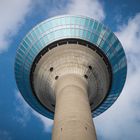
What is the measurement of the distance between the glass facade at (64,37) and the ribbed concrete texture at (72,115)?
7443 mm

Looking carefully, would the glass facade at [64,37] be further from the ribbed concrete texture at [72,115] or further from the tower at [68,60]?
the ribbed concrete texture at [72,115]

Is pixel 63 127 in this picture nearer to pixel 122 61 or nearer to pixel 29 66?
pixel 29 66

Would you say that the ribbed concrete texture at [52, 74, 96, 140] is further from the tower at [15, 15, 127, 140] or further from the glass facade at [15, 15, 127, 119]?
the glass facade at [15, 15, 127, 119]

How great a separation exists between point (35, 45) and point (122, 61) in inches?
425

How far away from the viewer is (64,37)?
27484 mm

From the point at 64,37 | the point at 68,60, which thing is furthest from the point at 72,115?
the point at 64,37

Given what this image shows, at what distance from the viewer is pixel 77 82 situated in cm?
2227

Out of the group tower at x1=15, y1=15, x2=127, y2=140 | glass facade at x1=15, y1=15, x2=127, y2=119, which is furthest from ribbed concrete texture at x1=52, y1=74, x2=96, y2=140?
glass facade at x1=15, y1=15, x2=127, y2=119

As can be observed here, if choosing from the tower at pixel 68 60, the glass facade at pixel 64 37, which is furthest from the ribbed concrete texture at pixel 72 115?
the glass facade at pixel 64 37

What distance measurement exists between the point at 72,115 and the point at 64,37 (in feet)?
39.8

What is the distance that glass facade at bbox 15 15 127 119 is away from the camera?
91.6ft

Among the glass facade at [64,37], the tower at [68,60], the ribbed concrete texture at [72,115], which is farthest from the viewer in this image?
the glass facade at [64,37]

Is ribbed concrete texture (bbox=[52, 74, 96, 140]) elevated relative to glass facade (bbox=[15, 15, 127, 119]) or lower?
lower

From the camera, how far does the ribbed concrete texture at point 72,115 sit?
16.0 metres
